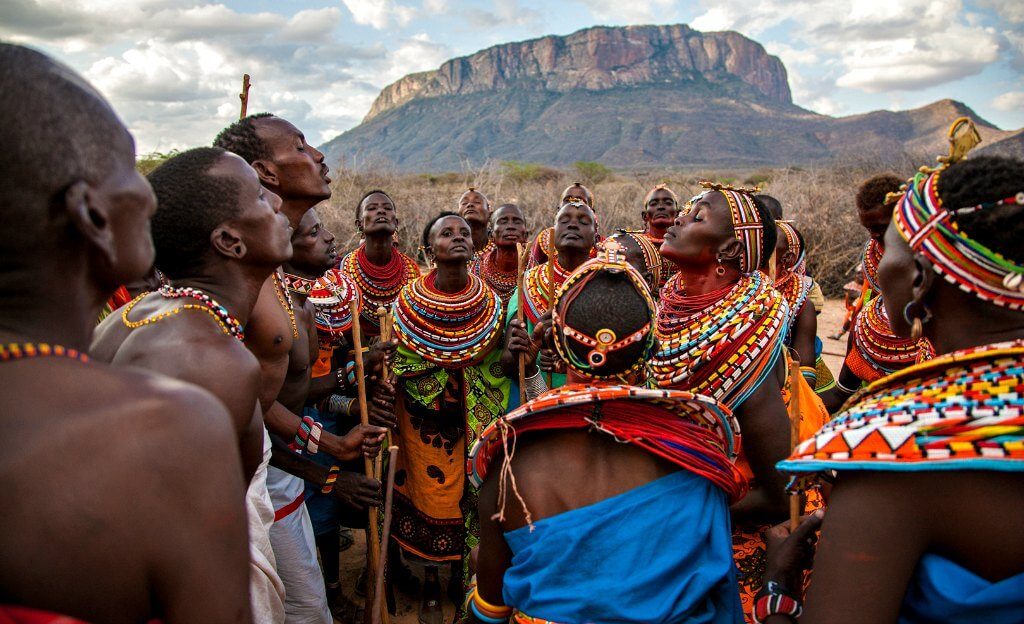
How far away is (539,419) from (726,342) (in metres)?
1.11

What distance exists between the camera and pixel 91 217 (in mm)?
1050

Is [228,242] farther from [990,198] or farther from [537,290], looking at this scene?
[537,290]

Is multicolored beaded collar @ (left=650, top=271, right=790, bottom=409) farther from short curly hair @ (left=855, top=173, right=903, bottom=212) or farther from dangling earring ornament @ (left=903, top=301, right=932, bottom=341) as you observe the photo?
short curly hair @ (left=855, top=173, right=903, bottom=212)

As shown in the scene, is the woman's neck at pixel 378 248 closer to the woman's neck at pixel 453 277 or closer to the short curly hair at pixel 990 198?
the woman's neck at pixel 453 277

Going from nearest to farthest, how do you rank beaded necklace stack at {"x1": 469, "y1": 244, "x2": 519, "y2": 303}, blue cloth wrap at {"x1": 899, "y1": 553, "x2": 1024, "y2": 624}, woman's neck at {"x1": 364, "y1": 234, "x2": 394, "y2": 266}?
blue cloth wrap at {"x1": 899, "y1": 553, "x2": 1024, "y2": 624}
woman's neck at {"x1": 364, "y1": 234, "x2": 394, "y2": 266}
beaded necklace stack at {"x1": 469, "y1": 244, "x2": 519, "y2": 303}

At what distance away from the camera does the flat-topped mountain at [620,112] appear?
74188 millimetres

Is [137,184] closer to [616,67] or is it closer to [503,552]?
[503,552]

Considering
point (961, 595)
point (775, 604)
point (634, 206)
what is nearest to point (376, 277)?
point (775, 604)

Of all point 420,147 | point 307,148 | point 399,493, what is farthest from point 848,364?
point 420,147

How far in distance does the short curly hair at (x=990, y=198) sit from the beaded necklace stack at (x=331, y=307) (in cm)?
322

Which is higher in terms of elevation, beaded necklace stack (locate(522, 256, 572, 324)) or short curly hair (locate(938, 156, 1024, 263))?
short curly hair (locate(938, 156, 1024, 263))

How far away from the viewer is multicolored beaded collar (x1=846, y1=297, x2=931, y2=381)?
4000 mm

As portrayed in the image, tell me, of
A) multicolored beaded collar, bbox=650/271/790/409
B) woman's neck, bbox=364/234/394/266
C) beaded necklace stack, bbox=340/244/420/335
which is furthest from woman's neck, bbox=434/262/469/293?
multicolored beaded collar, bbox=650/271/790/409

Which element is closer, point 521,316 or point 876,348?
point 521,316
